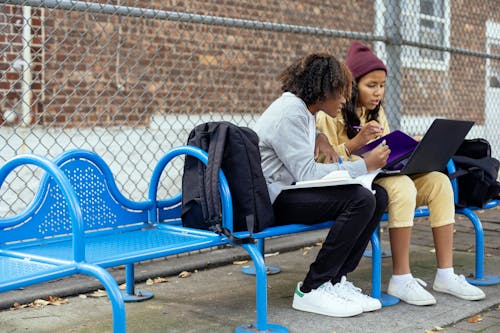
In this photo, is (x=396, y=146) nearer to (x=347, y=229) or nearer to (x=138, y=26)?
(x=347, y=229)

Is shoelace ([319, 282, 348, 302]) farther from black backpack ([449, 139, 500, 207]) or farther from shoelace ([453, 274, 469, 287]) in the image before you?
black backpack ([449, 139, 500, 207])

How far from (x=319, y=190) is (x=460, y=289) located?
3.40 feet

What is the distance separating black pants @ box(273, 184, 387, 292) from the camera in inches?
136

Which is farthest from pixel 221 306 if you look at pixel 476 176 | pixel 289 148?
pixel 476 176

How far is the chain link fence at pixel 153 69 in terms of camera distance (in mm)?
5621

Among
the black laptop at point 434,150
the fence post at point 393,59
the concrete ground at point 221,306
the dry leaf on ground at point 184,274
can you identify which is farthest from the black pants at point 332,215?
the fence post at point 393,59

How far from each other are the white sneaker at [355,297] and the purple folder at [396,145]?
70cm

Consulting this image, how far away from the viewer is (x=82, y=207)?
11.1 feet

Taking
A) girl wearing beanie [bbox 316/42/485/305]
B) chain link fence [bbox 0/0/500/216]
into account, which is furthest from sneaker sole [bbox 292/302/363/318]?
chain link fence [bbox 0/0/500/216]

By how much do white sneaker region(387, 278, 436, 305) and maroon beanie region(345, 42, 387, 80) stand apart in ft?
3.88

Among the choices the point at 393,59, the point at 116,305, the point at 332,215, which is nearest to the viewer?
the point at 116,305

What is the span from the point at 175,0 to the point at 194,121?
4.00 ft

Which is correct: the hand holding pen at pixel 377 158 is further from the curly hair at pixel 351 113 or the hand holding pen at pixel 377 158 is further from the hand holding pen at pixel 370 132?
the curly hair at pixel 351 113

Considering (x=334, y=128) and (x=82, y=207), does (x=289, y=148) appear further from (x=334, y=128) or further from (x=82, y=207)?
(x=82, y=207)
